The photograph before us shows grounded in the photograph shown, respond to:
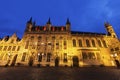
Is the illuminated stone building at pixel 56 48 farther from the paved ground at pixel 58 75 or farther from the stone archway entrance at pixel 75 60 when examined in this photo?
the paved ground at pixel 58 75

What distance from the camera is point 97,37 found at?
49.2 meters

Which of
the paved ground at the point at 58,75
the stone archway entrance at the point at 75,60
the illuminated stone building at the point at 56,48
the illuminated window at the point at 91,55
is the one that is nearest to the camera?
the paved ground at the point at 58,75

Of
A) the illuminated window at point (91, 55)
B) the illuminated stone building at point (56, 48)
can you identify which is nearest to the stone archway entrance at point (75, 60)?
the illuminated stone building at point (56, 48)

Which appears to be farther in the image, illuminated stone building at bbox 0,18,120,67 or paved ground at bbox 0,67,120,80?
illuminated stone building at bbox 0,18,120,67

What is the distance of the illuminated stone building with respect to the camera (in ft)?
140

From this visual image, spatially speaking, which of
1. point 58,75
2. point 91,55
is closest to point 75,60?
point 91,55

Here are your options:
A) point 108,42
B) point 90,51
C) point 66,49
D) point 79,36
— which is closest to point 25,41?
point 66,49

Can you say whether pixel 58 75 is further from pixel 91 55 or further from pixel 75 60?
pixel 91 55

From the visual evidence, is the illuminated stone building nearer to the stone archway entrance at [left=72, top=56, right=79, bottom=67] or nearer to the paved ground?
the stone archway entrance at [left=72, top=56, right=79, bottom=67]

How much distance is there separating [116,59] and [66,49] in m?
16.8

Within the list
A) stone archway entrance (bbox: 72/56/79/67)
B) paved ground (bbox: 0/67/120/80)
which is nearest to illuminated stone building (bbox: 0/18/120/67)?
stone archway entrance (bbox: 72/56/79/67)

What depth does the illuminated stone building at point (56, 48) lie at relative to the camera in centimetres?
4262

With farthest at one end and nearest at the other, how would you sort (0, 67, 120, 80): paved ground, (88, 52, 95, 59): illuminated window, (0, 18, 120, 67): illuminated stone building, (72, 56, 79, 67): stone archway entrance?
1. (88, 52, 95, 59): illuminated window
2. (72, 56, 79, 67): stone archway entrance
3. (0, 18, 120, 67): illuminated stone building
4. (0, 67, 120, 80): paved ground

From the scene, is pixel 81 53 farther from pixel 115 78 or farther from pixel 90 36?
pixel 115 78
